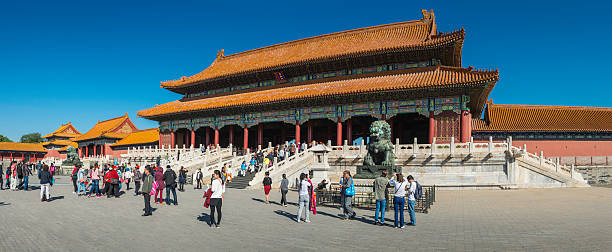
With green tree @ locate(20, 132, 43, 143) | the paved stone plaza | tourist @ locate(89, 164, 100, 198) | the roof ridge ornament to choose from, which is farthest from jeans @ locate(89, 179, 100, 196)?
green tree @ locate(20, 132, 43, 143)

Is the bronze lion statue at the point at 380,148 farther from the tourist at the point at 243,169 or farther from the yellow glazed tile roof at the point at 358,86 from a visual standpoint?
the yellow glazed tile roof at the point at 358,86

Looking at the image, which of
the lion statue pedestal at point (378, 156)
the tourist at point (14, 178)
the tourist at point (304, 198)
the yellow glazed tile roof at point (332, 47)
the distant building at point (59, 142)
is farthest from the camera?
the distant building at point (59, 142)

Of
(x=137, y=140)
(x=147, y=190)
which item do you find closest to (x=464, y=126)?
(x=147, y=190)

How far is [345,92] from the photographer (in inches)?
1044

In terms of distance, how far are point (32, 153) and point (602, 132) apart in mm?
79990

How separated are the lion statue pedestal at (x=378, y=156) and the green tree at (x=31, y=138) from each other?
127m

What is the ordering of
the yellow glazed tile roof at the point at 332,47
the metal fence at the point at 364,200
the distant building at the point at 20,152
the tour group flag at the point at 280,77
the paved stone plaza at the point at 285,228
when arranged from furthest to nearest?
the distant building at the point at 20,152
the tour group flag at the point at 280,77
the yellow glazed tile roof at the point at 332,47
the metal fence at the point at 364,200
the paved stone plaza at the point at 285,228

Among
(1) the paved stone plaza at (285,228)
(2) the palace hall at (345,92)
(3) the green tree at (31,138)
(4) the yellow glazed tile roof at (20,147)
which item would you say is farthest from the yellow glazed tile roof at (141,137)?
(3) the green tree at (31,138)

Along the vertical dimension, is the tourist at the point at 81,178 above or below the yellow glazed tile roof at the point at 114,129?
below

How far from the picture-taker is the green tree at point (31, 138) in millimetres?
113469

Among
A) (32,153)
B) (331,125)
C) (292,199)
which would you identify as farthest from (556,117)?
(32,153)

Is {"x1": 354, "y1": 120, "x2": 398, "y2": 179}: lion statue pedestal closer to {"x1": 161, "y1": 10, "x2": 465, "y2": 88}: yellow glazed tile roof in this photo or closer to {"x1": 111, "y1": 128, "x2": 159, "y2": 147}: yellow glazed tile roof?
{"x1": 161, "y1": 10, "x2": 465, "y2": 88}: yellow glazed tile roof

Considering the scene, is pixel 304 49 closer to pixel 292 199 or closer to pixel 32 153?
pixel 292 199

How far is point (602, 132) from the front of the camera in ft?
109
